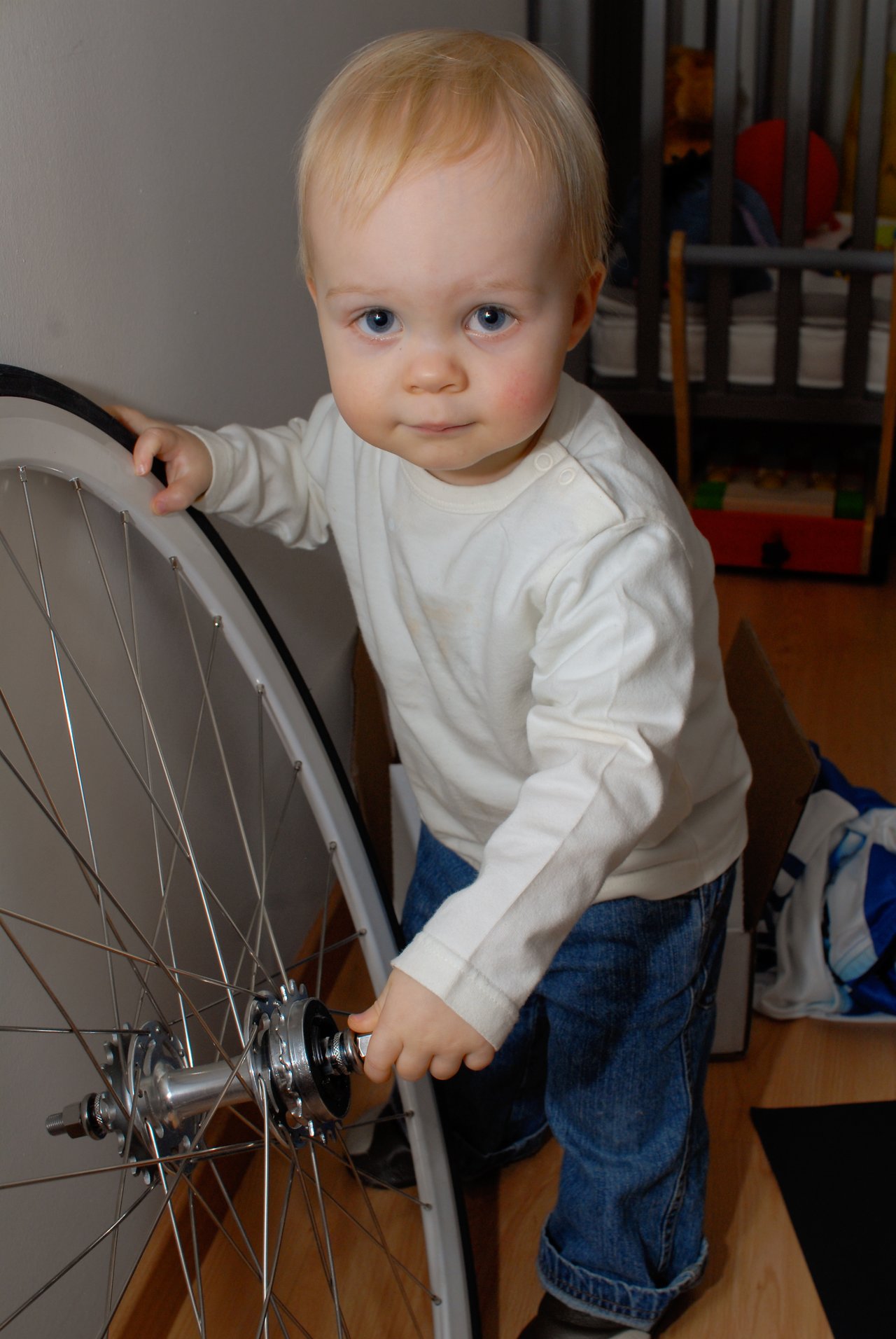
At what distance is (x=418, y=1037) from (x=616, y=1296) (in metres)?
0.49

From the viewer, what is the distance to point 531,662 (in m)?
0.76

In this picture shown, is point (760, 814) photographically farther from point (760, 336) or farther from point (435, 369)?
point (760, 336)

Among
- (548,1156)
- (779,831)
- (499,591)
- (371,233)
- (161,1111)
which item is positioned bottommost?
(548,1156)

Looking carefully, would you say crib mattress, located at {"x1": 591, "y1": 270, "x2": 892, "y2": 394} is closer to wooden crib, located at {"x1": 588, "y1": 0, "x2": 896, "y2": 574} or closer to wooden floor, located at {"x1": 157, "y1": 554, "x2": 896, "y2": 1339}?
wooden crib, located at {"x1": 588, "y1": 0, "x2": 896, "y2": 574}

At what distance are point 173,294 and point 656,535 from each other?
1.38 ft

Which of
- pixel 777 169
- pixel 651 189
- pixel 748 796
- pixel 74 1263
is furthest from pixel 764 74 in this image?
pixel 74 1263

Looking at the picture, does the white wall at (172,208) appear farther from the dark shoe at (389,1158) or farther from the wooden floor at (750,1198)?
the wooden floor at (750,1198)

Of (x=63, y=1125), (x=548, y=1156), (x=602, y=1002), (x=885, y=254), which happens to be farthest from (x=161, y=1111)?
(x=885, y=254)

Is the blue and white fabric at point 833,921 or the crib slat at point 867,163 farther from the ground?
the crib slat at point 867,163

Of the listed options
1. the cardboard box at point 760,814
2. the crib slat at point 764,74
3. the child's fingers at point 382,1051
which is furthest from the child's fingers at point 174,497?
the crib slat at point 764,74

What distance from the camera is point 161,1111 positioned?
70cm

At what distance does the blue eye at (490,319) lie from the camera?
640 mm

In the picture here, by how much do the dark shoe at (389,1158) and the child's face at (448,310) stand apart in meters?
0.69

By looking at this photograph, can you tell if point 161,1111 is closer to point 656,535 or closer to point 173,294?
point 656,535
